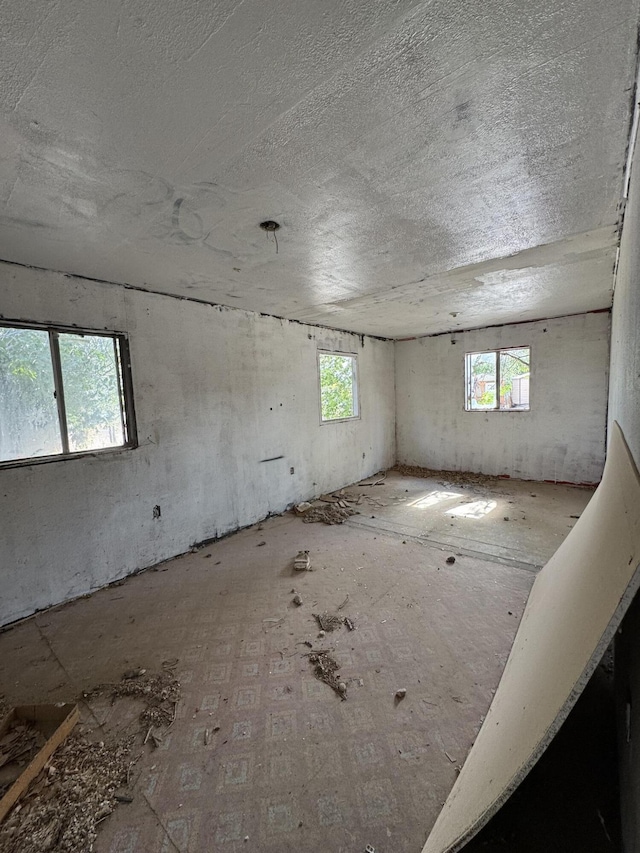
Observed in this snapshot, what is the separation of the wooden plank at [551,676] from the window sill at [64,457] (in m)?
3.03

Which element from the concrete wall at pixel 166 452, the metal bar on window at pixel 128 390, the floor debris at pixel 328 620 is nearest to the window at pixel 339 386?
the concrete wall at pixel 166 452

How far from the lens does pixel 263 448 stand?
429 centimetres

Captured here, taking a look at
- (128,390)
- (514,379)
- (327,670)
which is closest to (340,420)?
(514,379)

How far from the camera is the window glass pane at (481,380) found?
589cm

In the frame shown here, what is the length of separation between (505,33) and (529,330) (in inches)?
204

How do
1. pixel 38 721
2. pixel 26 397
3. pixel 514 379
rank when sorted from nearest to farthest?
pixel 38 721, pixel 26 397, pixel 514 379

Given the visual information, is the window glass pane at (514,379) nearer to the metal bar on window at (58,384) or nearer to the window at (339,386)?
the window at (339,386)

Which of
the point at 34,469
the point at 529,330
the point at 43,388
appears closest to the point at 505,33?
the point at 43,388

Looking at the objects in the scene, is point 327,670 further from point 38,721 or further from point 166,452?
point 166,452

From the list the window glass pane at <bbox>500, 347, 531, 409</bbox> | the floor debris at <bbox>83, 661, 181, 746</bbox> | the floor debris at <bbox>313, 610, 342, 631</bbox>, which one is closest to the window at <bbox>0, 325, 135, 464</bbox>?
the floor debris at <bbox>83, 661, 181, 746</bbox>

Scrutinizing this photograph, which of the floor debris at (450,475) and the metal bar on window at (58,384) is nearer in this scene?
the metal bar on window at (58,384)

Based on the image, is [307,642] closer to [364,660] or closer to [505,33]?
[364,660]

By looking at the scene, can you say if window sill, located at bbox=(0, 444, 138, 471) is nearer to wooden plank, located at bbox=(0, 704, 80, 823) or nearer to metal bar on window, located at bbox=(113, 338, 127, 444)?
metal bar on window, located at bbox=(113, 338, 127, 444)

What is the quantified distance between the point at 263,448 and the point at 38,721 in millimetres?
2950
